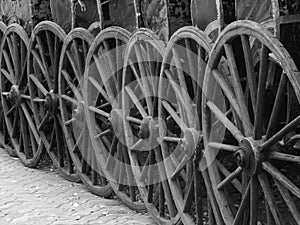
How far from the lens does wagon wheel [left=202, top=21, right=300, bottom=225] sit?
9.97ft

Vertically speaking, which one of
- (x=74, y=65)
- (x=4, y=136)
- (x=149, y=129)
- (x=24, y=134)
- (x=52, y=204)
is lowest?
(x=52, y=204)

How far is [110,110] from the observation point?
5.22 m

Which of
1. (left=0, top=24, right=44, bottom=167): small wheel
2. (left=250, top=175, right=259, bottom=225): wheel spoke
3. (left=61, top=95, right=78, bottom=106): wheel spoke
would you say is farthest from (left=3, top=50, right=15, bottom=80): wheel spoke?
(left=250, top=175, right=259, bottom=225): wheel spoke

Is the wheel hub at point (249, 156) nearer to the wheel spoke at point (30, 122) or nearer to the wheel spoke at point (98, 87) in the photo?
the wheel spoke at point (98, 87)

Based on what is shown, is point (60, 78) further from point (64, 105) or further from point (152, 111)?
point (152, 111)

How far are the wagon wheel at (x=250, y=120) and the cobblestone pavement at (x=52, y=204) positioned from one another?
121cm

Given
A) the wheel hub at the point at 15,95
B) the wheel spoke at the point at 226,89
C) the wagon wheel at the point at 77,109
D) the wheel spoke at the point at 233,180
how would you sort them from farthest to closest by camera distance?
the wheel hub at the point at 15,95
the wagon wheel at the point at 77,109
the wheel spoke at the point at 233,180
the wheel spoke at the point at 226,89

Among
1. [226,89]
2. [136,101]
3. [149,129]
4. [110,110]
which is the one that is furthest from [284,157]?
[110,110]

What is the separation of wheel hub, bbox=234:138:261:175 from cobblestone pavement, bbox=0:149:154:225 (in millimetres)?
1514

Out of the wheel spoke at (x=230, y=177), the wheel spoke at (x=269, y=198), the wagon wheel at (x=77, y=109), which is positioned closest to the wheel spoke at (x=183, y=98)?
the wheel spoke at (x=230, y=177)

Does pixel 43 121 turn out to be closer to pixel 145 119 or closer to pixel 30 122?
pixel 30 122

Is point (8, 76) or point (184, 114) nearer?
point (184, 114)

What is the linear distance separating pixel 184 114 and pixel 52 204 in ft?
5.67

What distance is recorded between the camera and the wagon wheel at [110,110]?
4.75 meters
